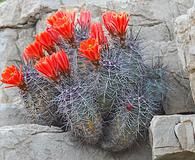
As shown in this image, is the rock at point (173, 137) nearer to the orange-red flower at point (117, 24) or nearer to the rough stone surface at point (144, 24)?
the rough stone surface at point (144, 24)

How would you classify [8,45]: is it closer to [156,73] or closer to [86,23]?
[86,23]

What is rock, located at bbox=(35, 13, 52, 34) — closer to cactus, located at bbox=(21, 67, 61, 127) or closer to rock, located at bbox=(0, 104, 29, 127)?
rock, located at bbox=(0, 104, 29, 127)

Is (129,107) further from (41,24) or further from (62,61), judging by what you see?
(41,24)

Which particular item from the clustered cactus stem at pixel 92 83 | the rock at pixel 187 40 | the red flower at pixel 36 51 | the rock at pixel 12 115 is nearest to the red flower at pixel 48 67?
the clustered cactus stem at pixel 92 83

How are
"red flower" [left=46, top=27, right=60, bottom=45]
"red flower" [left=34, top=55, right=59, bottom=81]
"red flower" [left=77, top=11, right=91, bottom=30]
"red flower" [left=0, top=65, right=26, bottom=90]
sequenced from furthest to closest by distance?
1. "red flower" [left=77, top=11, right=91, bottom=30]
2. "red flower" [left=46, top=27, right=60, bottom=45]
3. "red flower" [left=0, top=65, right=26, bottom=90]
4. "red flower" [left=34, top=55, right=59, bottom=81]

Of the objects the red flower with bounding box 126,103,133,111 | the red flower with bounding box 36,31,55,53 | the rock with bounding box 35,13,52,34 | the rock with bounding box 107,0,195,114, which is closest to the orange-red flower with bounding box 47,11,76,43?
the red flower with bounding box 36,31,55,53

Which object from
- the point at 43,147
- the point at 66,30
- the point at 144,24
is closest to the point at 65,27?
the point at 66,30

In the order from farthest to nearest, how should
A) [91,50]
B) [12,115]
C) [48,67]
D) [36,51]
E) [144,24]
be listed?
[144,24] < [12,115] < [36,51] < [48,67] < [91,50]
